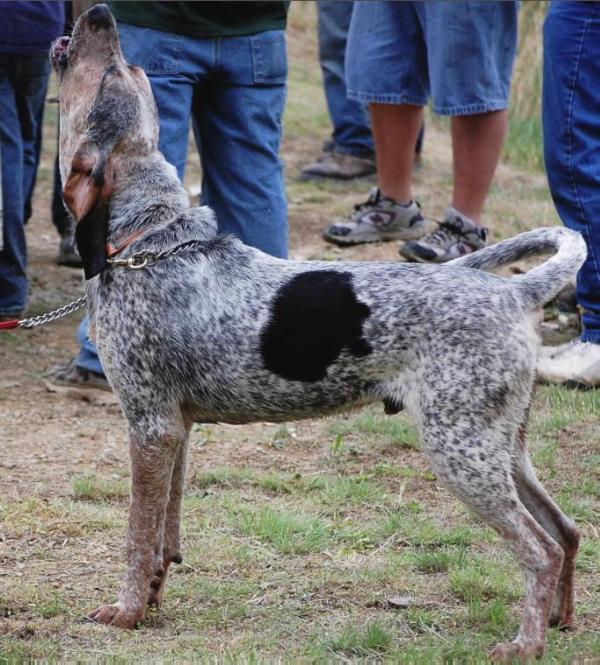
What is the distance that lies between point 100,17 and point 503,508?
1877 mm

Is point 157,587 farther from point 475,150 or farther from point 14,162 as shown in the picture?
point 475,150

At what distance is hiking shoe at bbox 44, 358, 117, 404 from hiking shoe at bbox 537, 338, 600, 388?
1964 mm

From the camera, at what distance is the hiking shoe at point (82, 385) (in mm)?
5801

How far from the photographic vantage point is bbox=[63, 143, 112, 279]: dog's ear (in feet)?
12.3

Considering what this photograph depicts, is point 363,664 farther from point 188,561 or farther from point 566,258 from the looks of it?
point 566,258

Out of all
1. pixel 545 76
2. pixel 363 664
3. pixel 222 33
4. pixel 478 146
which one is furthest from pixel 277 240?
pixel 363 664

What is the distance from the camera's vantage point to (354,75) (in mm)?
7418

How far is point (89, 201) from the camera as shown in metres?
3.75

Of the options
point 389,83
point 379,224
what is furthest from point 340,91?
point 389,83

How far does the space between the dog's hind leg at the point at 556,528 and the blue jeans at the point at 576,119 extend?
2.10 m

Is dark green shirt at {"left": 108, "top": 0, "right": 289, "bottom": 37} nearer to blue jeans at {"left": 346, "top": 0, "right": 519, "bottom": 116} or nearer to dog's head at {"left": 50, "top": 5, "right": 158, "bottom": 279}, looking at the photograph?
dog's head at {"left": 50, "top": 5, "right": 158, "bottom": 279}

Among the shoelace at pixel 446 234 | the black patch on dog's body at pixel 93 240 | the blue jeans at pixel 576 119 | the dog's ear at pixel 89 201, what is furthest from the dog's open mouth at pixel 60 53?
the shoelace at pixel 446 234

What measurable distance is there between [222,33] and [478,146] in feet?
7.11

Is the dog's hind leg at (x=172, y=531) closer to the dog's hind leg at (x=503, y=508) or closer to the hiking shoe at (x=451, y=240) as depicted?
the dog's hind leg at (x=503, y=508)
